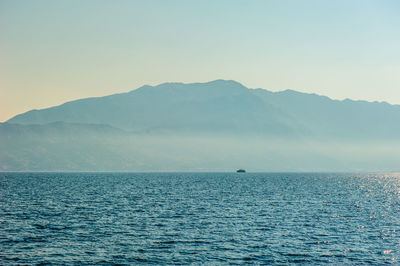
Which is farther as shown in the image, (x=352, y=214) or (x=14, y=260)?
(x=352, y=214)

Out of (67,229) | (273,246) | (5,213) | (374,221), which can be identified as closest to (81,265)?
(67,229)

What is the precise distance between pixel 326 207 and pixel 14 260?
80.5 meters

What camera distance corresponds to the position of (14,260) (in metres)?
51.5

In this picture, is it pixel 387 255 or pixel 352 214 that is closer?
pixel 387 255

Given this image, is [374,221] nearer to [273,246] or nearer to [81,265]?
[273,246]

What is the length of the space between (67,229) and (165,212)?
2746 cm

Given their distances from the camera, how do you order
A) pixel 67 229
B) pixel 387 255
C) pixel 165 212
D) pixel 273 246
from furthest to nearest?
pixel 165 212
pixel 67 229
pixel 273 246
pixel 387 255

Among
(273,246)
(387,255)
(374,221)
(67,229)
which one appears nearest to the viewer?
(387,255)

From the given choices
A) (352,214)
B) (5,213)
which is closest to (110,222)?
(5,213)

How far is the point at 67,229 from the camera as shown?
71.1 metres

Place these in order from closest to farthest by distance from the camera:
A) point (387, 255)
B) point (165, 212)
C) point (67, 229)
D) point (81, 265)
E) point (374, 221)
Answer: point (81, 265)
point (387, 255)
point (67, 229)
point (374, 221)
point (165, 212)

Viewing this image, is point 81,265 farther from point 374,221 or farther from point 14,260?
point 374,221

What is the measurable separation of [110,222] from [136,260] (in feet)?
92.2

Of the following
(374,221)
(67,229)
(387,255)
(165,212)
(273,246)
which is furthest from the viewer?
(165,212)
